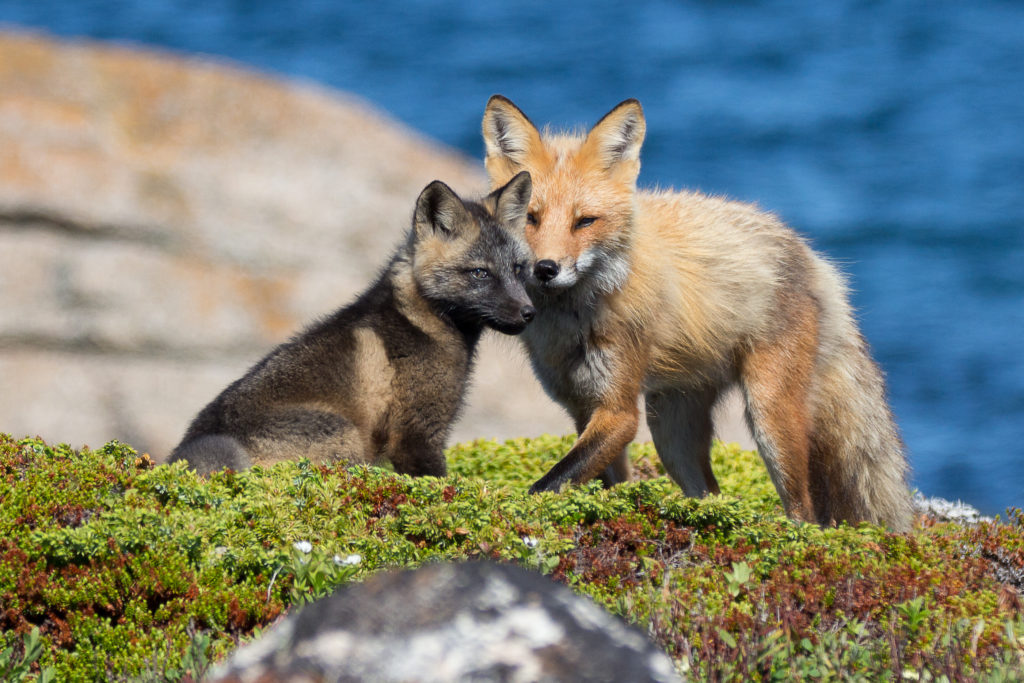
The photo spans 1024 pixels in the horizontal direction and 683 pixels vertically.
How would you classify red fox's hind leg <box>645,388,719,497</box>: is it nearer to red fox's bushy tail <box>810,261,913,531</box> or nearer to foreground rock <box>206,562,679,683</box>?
red fox's bushy tail <box>810,261,913,531</box>

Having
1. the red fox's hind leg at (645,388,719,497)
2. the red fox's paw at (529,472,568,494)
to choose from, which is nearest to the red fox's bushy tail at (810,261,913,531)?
the red fox's hind leg at (645,388,719,497)

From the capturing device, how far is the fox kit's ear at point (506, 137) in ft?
22.4

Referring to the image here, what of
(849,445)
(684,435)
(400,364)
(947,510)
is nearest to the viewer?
(400,364)

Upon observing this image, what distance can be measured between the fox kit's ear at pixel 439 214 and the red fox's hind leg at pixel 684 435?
6.76ft

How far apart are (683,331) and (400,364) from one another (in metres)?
1.83

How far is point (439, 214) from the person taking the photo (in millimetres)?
6570

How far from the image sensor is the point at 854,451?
7.53m

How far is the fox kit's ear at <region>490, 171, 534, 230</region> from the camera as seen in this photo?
6.36 meters

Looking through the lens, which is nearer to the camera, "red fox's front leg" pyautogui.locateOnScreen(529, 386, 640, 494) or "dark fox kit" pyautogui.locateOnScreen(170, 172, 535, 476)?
"dark fox kit" pyautogui.locateOnScreen(170, 172, 535, 476)

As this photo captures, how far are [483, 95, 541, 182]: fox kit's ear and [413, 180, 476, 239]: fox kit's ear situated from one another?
1.90 ft

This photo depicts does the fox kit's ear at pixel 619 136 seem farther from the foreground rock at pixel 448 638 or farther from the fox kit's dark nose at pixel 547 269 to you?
the foreground rock at pixel 448 638

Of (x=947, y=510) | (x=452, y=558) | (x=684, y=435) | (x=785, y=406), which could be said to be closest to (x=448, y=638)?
(x=452, y=558)

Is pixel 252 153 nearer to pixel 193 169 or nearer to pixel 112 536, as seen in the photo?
pixel 193 169

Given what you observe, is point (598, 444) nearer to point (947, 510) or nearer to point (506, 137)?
point (506, 137)
